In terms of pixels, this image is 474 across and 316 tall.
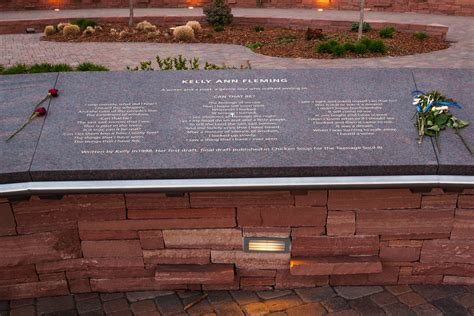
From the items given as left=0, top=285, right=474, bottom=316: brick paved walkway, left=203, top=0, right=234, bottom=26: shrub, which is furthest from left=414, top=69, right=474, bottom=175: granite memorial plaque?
left=203, top=0, right=234, bottom=26: shrub

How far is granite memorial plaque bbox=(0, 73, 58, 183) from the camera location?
3279 mm

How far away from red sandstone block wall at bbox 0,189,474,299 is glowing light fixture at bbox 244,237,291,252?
5cm

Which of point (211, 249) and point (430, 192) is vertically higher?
point (430, 192)

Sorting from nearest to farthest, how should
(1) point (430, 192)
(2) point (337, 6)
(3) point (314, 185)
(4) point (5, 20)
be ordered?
(3) point (314, 185) < (1) point (430, 192) < (4) point (5, 20) < (2) point (337, 6)

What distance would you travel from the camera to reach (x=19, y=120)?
3689mm

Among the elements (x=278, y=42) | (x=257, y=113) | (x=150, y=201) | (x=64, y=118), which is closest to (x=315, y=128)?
(x=257, y=113)

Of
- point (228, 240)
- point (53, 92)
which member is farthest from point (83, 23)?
point (228, 240)

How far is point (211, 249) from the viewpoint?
3773 millimetres

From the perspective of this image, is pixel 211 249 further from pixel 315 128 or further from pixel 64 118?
pixel 64 118

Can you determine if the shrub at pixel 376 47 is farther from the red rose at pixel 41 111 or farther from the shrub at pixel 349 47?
the red rose at pixel 41 111

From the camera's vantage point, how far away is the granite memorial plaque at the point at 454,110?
3281mm

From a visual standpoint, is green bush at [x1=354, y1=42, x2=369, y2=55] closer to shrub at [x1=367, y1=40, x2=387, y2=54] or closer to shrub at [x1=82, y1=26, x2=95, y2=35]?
shrub at [x1=367, y1=40, x2=387, y2=54]

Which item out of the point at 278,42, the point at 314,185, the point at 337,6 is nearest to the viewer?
the point at 314,185

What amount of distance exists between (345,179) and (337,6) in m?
17.3
